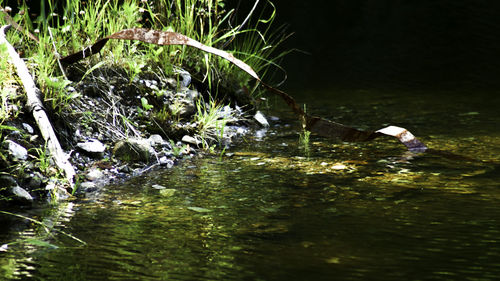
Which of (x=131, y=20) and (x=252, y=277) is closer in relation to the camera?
(x=252, y=277)

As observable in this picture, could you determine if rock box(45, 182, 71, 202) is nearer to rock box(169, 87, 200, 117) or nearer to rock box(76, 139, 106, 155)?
rock box(76, 139, 106, 155)

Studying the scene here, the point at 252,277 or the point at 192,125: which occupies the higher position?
the point at 252,277

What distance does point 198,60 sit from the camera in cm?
398

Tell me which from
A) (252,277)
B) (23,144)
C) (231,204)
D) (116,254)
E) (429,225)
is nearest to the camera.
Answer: (252,277)

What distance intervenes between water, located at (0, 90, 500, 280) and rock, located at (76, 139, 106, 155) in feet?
1.03

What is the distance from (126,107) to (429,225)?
1950 millimetres

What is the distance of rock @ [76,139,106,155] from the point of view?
3.00 metres

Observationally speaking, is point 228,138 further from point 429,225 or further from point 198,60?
point 429,225

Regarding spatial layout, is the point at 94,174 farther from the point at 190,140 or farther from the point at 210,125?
the point at 210,125

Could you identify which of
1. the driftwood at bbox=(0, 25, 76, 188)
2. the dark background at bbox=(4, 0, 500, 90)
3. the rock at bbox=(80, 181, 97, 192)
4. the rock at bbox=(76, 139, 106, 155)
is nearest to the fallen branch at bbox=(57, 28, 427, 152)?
the driftwood at bbox=(0, 25, 76, 188)

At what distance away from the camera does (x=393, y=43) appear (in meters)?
7.51

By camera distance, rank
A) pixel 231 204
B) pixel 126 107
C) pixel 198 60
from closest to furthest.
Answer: pixel 231 204 < pixel 126 107 < pixel 198 60

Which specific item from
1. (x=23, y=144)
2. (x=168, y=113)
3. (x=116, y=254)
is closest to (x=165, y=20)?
(x=168, y=113)

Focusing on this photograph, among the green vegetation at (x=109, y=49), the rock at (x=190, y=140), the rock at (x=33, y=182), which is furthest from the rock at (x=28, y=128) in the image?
the rock at (x=190, y=140)
